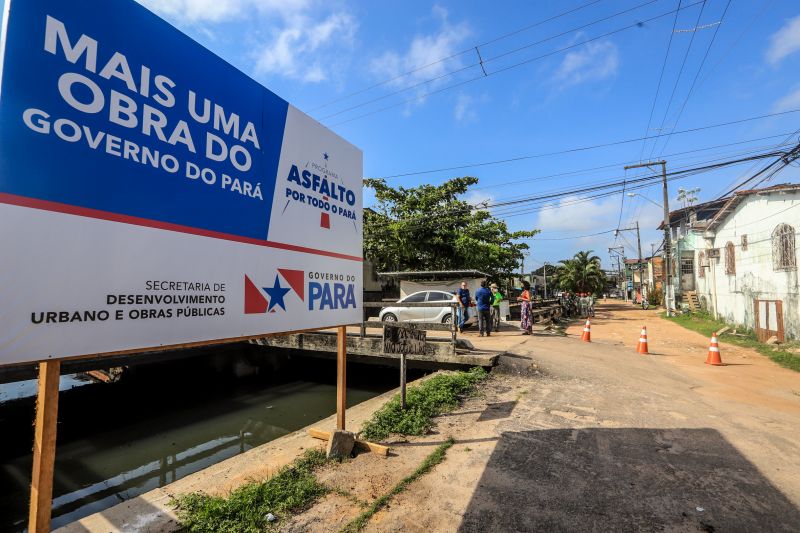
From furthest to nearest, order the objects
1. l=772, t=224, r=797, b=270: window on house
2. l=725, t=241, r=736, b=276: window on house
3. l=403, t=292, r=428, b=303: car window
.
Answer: l=725, t=241, r=736, b=276: window on house, l=403, t=292, r=428, b=303: car window, l=772, t=224, r=797, b=270: window on house

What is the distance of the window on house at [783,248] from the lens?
43.4ft

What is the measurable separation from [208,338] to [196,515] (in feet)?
4.63

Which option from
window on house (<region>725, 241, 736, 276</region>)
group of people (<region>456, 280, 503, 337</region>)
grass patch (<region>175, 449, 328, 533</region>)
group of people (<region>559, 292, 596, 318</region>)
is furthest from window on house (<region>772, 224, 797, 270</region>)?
grass patch (<region>175, 449, 328, 533</region>)

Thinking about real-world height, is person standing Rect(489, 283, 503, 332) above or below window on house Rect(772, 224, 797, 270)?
below

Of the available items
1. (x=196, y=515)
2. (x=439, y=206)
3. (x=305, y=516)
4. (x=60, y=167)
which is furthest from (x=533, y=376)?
(x=439, y=206)

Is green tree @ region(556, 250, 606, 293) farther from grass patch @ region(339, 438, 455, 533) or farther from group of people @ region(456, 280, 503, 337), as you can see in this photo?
grass patch @ region(339, 438, 455, 533)

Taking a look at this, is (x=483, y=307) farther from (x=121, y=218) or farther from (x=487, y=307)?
(x=121, y=218)

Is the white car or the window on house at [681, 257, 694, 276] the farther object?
the window on house at [681, 257, 694, 276]

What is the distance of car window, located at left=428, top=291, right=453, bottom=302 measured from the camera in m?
15.3

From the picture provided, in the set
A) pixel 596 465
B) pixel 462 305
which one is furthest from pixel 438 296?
pixel 596 465

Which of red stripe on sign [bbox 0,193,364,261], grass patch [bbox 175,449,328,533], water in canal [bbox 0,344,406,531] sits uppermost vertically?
red stripe on sign [bbox 0,193,364,261]

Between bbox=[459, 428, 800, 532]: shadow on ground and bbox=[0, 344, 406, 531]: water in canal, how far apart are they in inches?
210

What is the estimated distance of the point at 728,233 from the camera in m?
18.9

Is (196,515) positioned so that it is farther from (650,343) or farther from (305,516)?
(650,343)
